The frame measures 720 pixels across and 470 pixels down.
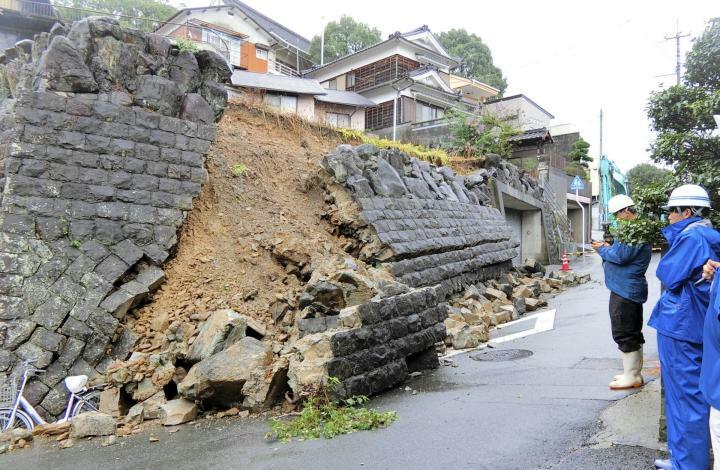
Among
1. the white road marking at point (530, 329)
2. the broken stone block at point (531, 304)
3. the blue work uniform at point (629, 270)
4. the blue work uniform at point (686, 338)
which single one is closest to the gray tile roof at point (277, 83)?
the broken stone block at point (531, 304)

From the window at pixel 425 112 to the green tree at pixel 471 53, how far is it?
12741 millimetres

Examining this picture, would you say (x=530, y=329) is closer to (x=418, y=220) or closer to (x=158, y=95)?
(x=418, y=220)

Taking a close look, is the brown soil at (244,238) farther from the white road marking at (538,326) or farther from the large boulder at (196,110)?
the white road marking at (538,326)

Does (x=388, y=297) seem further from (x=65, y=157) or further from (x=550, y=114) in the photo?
(x=550, y=114)

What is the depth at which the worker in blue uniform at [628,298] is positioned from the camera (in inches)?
201

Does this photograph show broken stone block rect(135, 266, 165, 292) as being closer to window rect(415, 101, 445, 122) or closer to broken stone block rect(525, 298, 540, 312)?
broken stone block rect(525, 298, 540, 312)

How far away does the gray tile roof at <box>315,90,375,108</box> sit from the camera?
27627 millimetres

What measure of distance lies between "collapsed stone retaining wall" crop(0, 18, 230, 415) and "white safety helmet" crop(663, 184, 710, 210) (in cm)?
674

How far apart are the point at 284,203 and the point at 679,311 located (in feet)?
27.1

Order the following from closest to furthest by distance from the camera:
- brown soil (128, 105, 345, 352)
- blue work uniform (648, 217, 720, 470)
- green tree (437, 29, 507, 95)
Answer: blue work uniform (648, 217, 720, 470) → brown soil (128, 105, 345, 352) → green tree (437, 29, 507, 95)

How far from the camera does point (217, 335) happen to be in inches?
243

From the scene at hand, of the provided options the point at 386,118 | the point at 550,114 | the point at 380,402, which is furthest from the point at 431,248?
the point at 550,114

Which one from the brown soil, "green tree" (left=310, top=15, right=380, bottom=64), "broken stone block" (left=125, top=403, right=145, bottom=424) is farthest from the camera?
"green tree" (left=310, top=15, right=380, bottom=64)

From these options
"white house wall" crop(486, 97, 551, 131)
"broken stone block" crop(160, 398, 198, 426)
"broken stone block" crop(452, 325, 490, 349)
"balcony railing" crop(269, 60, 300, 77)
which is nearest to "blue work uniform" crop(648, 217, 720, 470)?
"broken stone block" crop(160, 398, 198, 426)
